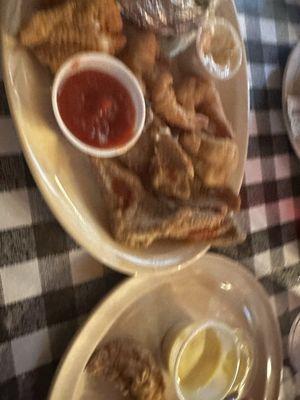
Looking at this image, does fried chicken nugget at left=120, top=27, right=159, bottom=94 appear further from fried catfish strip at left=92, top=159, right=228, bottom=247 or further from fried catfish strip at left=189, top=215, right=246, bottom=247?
fried catfish strip at left=189, top=215, right=246, bottom=247

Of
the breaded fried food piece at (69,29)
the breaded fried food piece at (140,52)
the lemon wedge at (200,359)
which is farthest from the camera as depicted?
the lemon wedge at (200,359)

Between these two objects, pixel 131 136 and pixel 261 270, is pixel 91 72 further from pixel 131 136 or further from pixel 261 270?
pixel 261 270

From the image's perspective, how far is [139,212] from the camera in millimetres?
851

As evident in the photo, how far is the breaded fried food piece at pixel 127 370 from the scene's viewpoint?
88 centimetres

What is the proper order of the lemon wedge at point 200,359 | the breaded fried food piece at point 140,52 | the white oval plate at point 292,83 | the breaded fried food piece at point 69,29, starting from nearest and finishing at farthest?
the breaded fried food piece at point 69,29 → the breaded fried food piece at point 140,52 → the lemon wedge at point 200,359 → the white oval plate at point 292,83

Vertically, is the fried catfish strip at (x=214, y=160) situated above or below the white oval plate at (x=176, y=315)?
above

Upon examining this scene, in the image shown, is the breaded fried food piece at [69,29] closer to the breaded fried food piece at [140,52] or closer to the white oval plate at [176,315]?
the breaded fried food piece at [140,52]

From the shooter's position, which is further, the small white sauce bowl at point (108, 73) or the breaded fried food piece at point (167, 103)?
the breaded fried food piece at point (167, 103)

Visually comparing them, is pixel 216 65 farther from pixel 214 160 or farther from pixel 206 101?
pixel 214 160

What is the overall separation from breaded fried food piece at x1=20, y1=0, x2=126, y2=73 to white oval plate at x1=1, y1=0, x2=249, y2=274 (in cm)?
2

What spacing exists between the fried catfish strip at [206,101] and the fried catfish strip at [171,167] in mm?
95

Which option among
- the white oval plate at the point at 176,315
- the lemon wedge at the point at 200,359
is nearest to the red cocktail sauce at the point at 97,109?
the white oval plate at the point at 176,315

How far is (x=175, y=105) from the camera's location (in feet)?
2.96

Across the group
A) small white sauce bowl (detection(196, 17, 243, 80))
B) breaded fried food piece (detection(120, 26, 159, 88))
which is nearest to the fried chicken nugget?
breaded fried food piece (detection(120, 26, 159, 88))
